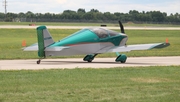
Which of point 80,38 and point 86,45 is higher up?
point 80,38

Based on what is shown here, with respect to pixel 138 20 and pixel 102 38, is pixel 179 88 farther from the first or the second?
pixel 138 20

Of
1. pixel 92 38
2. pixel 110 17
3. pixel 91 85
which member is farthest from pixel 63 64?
pixel 110 17

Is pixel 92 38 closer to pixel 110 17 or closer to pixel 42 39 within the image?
pixel 42 39

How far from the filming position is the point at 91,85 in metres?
13.9

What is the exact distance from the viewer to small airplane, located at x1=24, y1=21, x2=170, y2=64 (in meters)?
21.6

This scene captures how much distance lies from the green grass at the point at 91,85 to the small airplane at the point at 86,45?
4.09 metres

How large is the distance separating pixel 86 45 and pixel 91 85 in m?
9.15

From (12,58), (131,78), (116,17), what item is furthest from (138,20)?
(131,78)

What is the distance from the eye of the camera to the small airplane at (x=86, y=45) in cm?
2161

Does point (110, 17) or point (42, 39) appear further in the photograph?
Result: point (110, 17)

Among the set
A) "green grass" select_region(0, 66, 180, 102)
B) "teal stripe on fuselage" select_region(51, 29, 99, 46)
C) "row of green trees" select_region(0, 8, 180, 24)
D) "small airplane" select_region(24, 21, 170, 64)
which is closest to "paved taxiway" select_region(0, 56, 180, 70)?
"small airplane" select_region(24, 21, 170, 64)

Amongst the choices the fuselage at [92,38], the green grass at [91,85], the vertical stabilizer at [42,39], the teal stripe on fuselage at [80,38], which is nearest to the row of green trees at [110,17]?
the fuselage at [92,38]

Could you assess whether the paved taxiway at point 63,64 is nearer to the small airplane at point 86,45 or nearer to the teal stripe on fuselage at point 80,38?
the small airplane at point 86,45

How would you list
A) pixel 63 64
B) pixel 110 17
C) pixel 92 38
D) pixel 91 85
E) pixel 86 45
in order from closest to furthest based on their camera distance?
pixel 91 85, pixel 63 64, pixel 86 45, pixel 92 38, pixel 110 17
